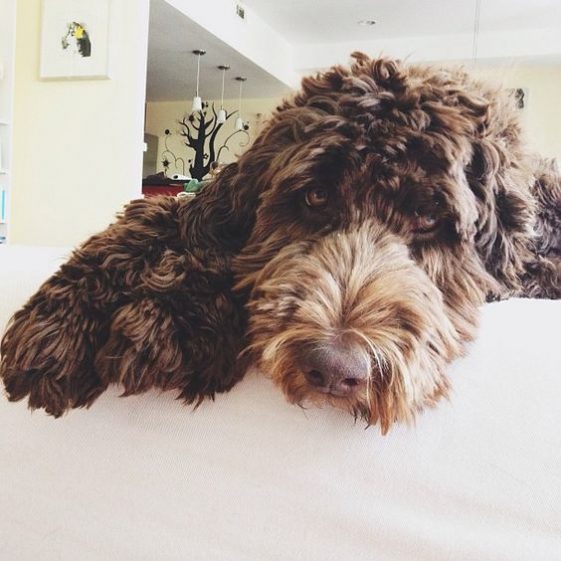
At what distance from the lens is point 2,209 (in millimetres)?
5340

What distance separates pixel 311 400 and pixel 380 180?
321 mm

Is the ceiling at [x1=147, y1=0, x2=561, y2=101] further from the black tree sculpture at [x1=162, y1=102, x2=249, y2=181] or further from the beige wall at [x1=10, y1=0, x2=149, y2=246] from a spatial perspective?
the beige wall at [x1=10, y1=0, x2=149, y2=246]

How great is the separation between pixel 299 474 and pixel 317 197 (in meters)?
0.37

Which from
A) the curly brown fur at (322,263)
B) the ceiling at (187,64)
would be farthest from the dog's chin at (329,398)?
the ceiling at (187,64)

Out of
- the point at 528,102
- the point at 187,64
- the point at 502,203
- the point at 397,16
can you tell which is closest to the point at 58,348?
the point at 502,203

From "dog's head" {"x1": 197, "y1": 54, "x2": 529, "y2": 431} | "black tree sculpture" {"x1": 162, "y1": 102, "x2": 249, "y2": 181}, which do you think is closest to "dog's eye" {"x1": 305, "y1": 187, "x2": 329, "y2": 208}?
"dog's head" {"x1": 197, "y1": 54, "x2": 529, "y2": 431}

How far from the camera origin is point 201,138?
9586 mm

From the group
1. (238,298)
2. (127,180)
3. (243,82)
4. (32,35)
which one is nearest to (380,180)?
(238,298)

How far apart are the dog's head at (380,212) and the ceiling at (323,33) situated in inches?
245

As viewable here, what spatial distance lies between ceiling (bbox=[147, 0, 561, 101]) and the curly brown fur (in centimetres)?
624

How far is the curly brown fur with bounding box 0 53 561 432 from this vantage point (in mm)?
698

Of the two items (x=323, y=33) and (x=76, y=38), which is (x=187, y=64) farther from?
(x=76, y=38)

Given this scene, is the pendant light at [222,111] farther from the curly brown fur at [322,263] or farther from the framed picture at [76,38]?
the curly brown fur at [322,263]

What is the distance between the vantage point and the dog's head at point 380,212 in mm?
725
